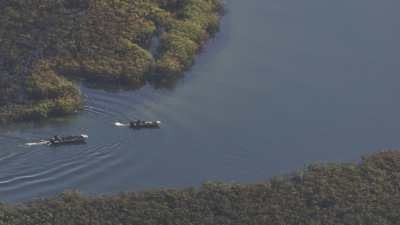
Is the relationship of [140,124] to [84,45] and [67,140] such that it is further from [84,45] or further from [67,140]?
[84,45]

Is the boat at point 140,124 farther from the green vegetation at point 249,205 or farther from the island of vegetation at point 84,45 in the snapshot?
the green vegetation at point 249,205

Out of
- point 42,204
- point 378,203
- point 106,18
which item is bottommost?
point 42,204

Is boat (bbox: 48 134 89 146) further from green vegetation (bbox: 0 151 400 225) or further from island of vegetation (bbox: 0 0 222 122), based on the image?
green vegetation (bbox: 0 151 400 225)

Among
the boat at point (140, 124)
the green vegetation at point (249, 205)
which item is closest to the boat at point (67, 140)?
the boat at point (140, 124)

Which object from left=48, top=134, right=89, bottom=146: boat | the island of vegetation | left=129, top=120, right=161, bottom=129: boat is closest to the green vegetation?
left=48, top=134, right=89, bottom=146: boat

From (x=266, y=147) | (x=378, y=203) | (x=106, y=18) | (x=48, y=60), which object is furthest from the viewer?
(x=106, y=18)

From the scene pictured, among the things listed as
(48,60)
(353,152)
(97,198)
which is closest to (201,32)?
(48,60)

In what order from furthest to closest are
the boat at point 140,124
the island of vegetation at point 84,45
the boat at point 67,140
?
the island of vegetation at point 84,45 → the boat at point 140,124 → the boat at point 67,140

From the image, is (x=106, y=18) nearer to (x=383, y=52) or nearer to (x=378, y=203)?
(x=383, y=52)
